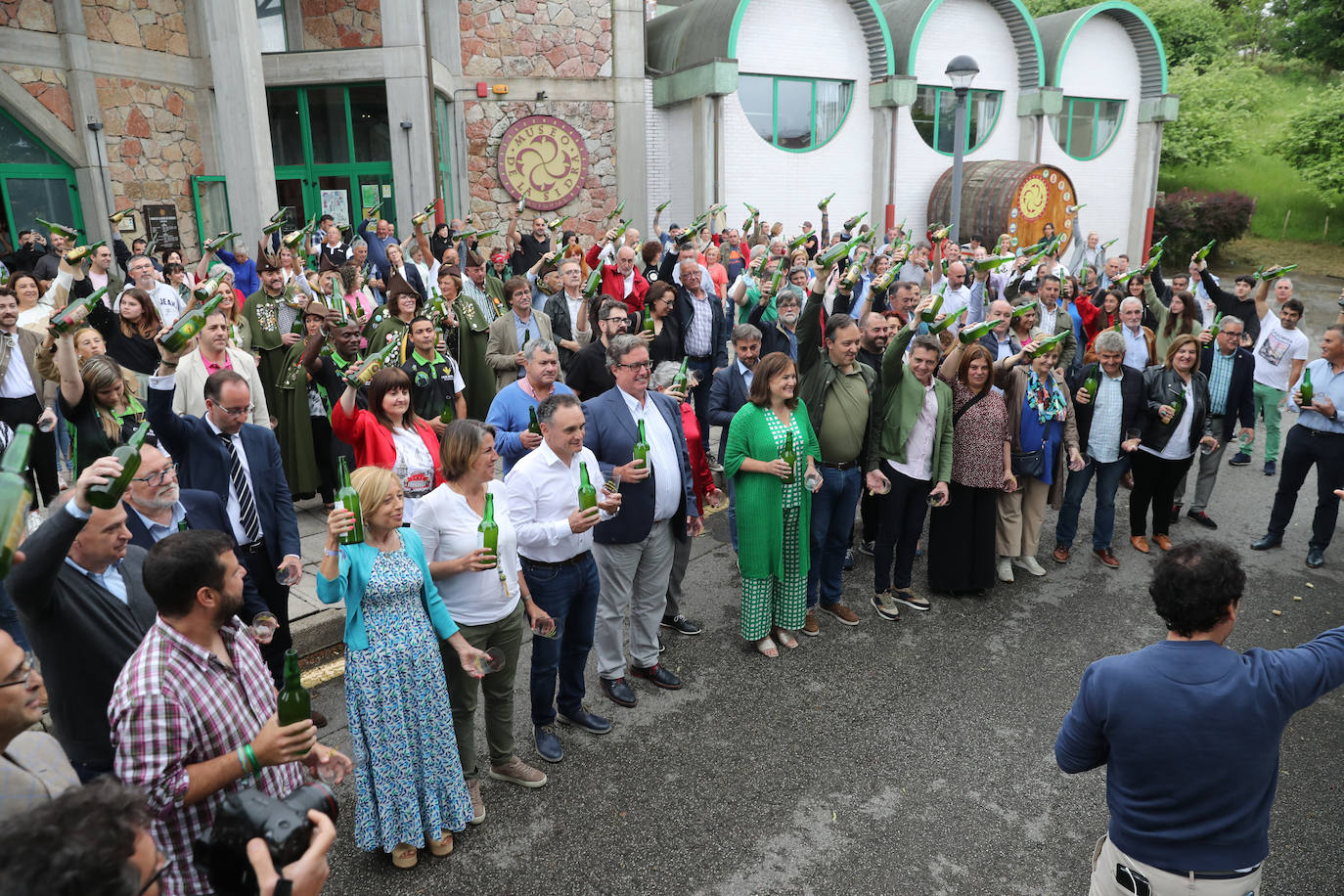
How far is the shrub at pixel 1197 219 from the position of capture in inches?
1015

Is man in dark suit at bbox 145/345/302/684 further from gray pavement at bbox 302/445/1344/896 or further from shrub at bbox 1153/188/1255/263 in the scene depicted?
→ shrub at bbox 1153/188/1255/263

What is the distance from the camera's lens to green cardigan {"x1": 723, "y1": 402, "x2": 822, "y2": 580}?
5.22 metres

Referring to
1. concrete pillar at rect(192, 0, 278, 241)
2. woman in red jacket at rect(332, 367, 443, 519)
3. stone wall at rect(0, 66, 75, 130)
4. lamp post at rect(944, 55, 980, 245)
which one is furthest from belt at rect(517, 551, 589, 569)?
stone wall at rect(0, 66, 75, 130)

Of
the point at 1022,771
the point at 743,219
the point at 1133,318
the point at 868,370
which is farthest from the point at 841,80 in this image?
the point at 1022,771

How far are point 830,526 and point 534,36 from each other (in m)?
15.4

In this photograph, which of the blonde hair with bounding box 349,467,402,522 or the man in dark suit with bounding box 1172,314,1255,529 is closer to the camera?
the blonde hair with bounding box 349,467,402,522

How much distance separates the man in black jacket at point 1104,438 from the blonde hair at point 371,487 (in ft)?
18.2

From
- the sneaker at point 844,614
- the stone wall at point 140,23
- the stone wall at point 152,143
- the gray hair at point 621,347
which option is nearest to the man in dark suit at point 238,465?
the gray hair at point 621,347

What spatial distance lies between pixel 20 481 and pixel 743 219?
1853 centimetres

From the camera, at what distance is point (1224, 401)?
7.82m

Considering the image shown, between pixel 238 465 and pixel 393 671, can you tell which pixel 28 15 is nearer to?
pixel 238 465

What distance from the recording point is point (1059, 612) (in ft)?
20.1

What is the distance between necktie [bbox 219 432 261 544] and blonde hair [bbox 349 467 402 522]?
1126 mm

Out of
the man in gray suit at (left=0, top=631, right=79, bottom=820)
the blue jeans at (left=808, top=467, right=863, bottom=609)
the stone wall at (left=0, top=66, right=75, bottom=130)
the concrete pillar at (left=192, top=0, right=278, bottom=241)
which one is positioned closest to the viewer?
the man in gray suit at (left=0, top=631, right=79, bottom=820)
